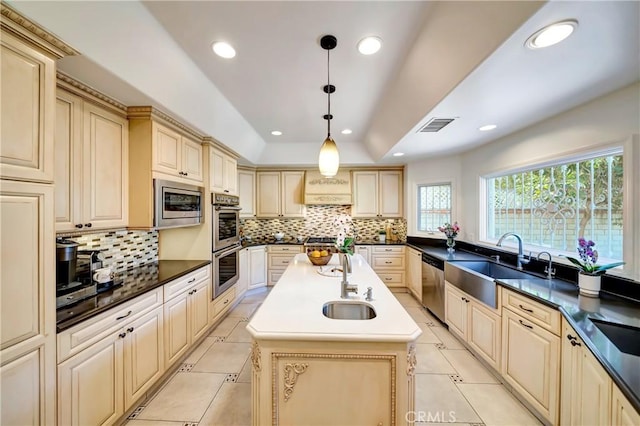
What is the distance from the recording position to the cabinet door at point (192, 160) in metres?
2.55

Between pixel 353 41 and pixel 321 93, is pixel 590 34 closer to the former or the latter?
pixel 353 41

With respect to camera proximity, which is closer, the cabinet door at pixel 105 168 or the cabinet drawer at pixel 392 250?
the cabinet door at pixel 105 168

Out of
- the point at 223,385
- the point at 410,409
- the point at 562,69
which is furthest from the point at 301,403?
the point at 562,69

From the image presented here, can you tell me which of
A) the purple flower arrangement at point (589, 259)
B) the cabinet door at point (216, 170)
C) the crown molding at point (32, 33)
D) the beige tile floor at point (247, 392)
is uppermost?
the crown molding at point (32, 33)

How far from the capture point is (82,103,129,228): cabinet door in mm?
1741

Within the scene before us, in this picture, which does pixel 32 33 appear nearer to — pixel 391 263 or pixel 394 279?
pixel 391 263

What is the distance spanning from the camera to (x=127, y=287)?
6.04 feet

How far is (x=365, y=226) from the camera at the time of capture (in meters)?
4.99

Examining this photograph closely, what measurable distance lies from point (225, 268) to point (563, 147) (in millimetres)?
3945

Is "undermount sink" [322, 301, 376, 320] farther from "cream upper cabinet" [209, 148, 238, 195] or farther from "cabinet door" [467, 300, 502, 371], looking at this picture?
"cream upper cabinet" [209, 148, 238, 195]

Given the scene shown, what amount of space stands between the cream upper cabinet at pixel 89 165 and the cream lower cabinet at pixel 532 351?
3293mm

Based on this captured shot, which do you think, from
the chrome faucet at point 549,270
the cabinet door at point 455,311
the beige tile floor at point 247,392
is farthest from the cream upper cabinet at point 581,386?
the cabinet door at point 455,311

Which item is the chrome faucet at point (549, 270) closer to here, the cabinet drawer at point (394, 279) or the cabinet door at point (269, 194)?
the cabinet drawer at point (394, 279)

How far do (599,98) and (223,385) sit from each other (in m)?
3.85
